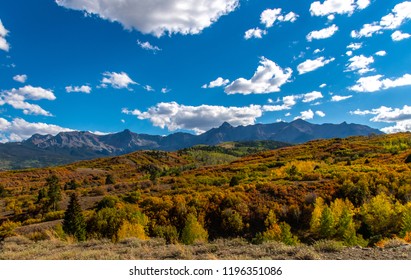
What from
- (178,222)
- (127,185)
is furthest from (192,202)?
(127,185)

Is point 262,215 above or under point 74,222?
under

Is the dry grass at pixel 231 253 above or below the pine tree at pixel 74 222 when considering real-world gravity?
above

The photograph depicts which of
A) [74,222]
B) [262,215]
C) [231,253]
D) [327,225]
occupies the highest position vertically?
[231,253]

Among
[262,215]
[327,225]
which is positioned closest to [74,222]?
[262,215]

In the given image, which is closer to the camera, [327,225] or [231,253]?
[231,253]

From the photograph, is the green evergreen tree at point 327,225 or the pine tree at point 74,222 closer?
the pine tree at point 74,222

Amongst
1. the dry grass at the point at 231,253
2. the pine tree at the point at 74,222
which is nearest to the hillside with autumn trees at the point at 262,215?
the pine tree at the point at 74,222

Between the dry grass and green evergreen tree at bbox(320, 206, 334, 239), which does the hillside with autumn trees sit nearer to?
green evergreen tree at bbox(320, 206, 334, 239)

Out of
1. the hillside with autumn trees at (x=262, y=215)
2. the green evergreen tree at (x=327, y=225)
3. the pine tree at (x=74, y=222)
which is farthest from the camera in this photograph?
the green evergreen tree at (x=327, y=225)

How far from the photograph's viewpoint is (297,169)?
56188 millimetres

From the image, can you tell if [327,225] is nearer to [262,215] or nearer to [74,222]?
[262,215]

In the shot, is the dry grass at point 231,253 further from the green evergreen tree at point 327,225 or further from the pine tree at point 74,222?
the green evergreen tree at point 327,225
